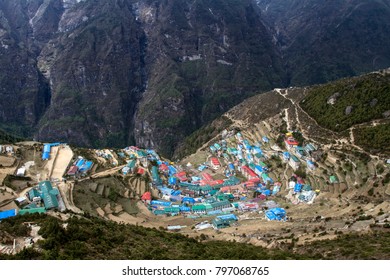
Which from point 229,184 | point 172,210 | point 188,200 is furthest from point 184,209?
point 229,184

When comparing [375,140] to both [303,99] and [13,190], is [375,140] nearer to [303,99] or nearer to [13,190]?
[303,99]

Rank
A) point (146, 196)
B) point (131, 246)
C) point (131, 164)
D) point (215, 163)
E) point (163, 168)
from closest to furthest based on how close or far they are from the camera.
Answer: point (131, 246), point (146, 196), point (131, 164), point (163, 168), point (215, 163)

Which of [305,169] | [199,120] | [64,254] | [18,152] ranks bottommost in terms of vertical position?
[64,254]

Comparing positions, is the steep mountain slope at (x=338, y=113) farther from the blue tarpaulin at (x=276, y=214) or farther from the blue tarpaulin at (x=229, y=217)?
the blue tarpaulin at (x=229, y=217)

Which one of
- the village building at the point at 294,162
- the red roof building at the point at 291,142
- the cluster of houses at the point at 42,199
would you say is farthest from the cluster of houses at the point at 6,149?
the red roof building at the point at 291,142

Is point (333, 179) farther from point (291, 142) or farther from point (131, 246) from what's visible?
point (131, 246)

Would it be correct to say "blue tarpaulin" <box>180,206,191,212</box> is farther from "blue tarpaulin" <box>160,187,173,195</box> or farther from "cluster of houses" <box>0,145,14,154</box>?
"cluster of houses" <box>0,145,14,154</box>

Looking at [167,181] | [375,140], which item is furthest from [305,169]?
[167,181]
